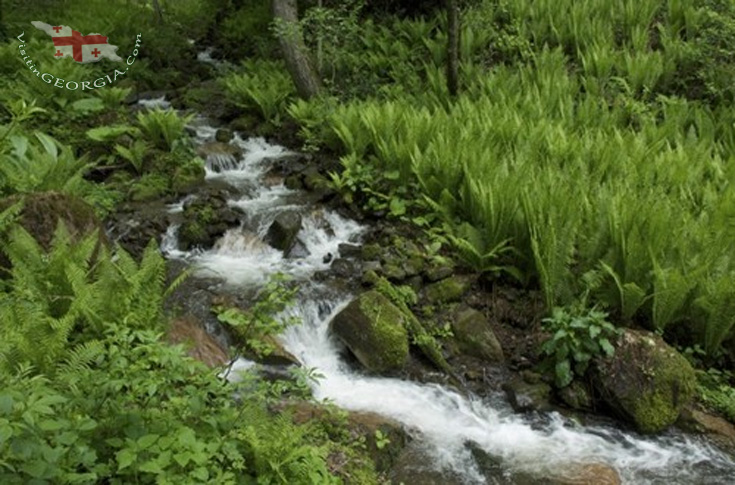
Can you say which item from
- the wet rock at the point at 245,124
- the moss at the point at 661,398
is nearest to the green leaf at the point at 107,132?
the wet rock at the point at 245,124

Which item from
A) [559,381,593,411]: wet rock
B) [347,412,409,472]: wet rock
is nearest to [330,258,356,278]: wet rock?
[347,412,409,472]: wet rock

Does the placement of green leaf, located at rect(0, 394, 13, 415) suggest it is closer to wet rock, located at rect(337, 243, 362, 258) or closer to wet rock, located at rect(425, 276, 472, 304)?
wet rock, located at rect(425, 276, 472, 304)

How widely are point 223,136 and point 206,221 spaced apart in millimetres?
2916

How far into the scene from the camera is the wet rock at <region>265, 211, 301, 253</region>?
6352 millimetres

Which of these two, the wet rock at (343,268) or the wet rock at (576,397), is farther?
the wet rock at (343,268)

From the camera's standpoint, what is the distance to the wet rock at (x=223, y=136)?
902cm

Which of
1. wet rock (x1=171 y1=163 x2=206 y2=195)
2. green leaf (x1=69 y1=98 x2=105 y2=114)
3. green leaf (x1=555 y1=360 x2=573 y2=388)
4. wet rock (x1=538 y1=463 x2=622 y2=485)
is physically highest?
green leaf (x1=69 y1=98 x2=105 y2=114)

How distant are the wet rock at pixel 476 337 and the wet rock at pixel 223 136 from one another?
213 inches

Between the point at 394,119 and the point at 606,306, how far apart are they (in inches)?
155

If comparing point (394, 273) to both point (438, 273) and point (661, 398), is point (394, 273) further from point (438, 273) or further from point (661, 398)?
point (661, 398)

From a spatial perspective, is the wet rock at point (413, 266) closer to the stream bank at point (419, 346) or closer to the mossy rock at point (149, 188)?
the stream bank at point (419, 346)

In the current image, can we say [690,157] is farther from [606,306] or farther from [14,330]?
[14,330]

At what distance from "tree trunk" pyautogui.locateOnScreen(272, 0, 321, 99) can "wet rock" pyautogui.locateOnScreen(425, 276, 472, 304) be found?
16.8 feet

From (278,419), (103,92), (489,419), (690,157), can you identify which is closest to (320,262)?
(489,419)
